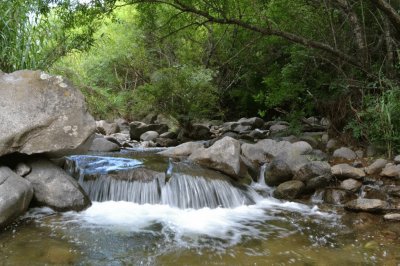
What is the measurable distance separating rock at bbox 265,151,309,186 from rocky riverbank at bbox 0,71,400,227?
17 mm

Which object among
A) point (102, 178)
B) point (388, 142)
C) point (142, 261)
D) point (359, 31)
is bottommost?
point (142, 261)

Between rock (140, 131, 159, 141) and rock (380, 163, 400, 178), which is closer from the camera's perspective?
rock (380, 163, 400, 178)

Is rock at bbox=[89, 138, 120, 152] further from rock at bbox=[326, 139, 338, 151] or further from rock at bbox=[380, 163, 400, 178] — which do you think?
rock at bbox=[380, 163, 400, 178]

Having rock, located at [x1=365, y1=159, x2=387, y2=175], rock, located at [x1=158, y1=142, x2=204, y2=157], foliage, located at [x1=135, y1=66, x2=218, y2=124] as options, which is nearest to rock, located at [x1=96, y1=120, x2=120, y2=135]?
foliage, located at [x1=135, y1=66, x2=218, y2=124]

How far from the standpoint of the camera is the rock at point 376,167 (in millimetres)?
6184

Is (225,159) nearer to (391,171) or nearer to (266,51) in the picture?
(391,171)

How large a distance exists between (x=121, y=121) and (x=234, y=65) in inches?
228

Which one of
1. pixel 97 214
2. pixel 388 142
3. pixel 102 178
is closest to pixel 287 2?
pixel 388 142

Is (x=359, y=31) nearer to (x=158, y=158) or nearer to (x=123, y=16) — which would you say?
(x=158, y=158)

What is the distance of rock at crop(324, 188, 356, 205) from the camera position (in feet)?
18.4

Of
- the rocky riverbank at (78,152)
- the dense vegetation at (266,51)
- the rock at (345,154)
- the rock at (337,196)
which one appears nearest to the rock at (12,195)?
the rocky riverbank at (78,152)

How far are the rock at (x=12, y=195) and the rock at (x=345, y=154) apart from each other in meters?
5.79

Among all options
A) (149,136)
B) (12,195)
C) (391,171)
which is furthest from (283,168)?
(149,136)

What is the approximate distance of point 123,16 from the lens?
1839cm
